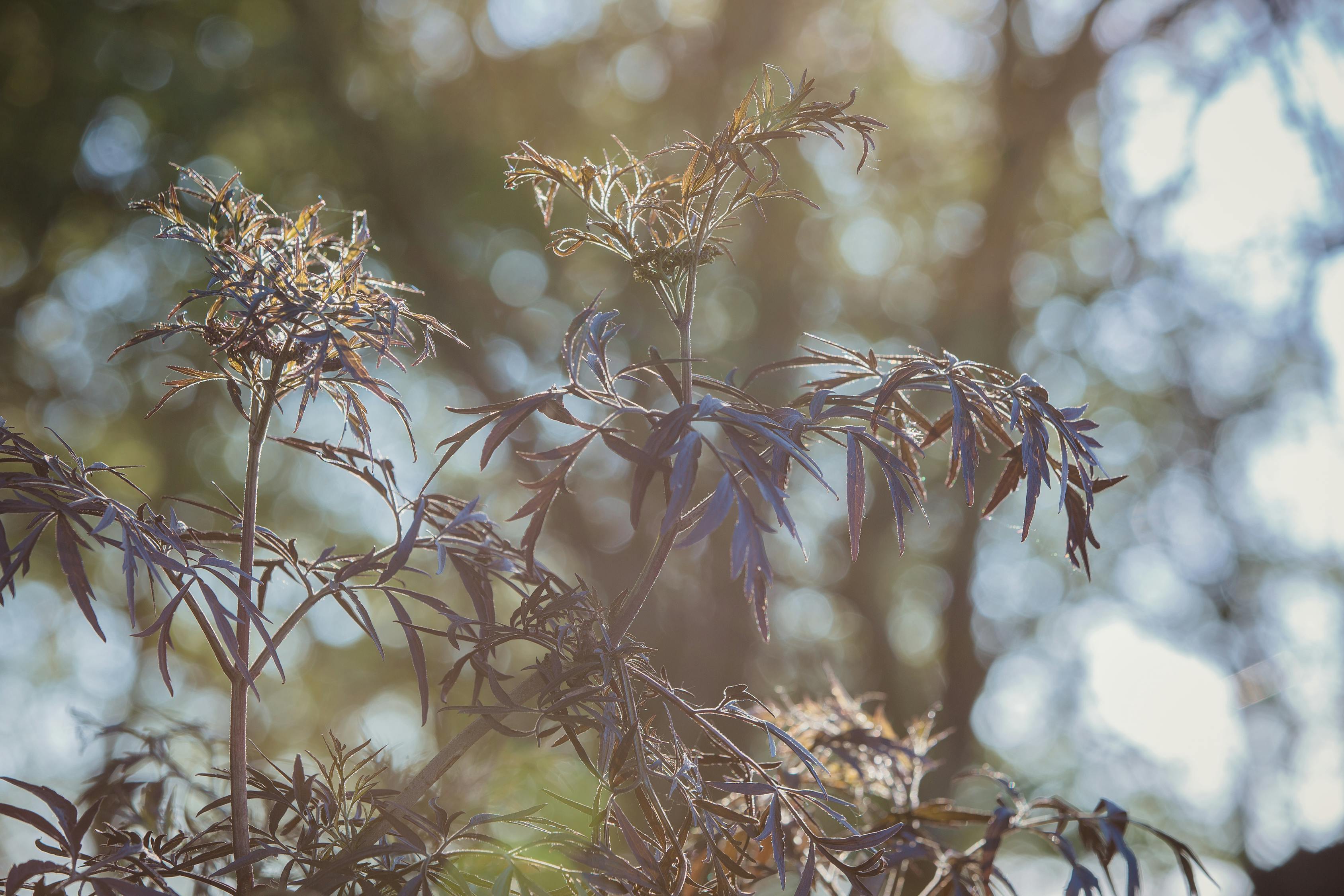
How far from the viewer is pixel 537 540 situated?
0.91m

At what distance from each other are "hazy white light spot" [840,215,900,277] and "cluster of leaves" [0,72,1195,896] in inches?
134

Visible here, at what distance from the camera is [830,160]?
4.11 meters

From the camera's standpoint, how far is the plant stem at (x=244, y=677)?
0.81m

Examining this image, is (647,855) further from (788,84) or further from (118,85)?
(118,85)

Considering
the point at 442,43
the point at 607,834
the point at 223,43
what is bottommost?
the point at 607,834

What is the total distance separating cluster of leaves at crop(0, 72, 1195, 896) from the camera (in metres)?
0.76

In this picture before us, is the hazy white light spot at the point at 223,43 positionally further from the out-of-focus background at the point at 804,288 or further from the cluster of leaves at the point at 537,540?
the cluster of leaves at the point at 537,540

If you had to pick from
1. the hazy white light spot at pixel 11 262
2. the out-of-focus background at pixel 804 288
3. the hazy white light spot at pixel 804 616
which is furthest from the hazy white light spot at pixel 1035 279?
the hazy white light spot at pixel 11 262

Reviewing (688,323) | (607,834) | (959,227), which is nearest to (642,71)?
(959,227)

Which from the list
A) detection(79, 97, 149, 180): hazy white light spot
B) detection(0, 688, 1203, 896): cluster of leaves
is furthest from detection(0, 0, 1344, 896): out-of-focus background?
detection(0, 688, 1203, 896): cluster of leaves

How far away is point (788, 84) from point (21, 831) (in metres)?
3.46

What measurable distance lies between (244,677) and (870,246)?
4005 millimetres

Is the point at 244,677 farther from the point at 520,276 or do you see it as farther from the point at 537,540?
the point at 520,276

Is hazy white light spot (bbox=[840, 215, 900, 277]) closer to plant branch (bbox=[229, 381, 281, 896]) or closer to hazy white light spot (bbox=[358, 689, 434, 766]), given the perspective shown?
hazy white light spot (bbox=[358, 689, 434, 766])
